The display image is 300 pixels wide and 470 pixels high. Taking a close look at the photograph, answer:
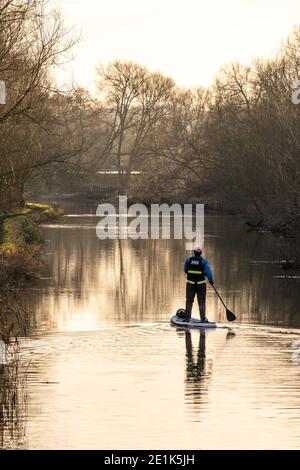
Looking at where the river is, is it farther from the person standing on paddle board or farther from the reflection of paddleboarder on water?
the person standing on paddle board

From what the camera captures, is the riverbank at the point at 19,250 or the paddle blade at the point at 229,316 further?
the riverbank at the point at 19,250

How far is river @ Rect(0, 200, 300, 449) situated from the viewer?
16.1m

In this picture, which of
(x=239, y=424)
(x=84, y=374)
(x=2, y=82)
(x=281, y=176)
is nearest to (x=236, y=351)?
(x=84, y=374)

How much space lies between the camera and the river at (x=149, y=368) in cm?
1609

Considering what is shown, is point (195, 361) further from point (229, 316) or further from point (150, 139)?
point (150, 139)

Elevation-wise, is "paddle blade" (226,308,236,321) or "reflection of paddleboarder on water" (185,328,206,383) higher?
"paddle blade" (226,308,236,321)

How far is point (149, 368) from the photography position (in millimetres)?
21750

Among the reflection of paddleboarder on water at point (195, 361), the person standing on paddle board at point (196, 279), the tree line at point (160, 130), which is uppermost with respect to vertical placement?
the tree line at point (160, 130)

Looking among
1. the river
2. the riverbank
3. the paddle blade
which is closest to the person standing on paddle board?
the river

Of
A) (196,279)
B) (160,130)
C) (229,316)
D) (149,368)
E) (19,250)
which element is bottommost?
(149,368)

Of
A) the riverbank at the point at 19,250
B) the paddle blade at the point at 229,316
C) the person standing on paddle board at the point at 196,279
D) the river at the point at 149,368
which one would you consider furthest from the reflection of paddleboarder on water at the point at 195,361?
the riverbank at the point at 19,250

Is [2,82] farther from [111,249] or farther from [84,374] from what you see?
[111,249]

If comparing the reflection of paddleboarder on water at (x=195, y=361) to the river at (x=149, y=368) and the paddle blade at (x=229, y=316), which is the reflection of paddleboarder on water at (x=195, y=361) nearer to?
the river at (x=149, y=368)

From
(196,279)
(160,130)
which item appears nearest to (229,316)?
(196,279)
